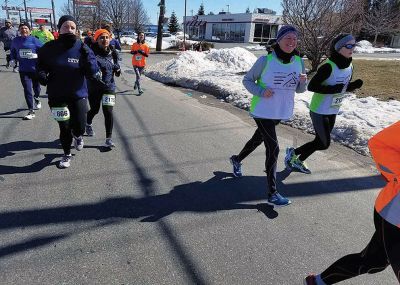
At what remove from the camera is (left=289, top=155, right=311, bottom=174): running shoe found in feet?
17.2

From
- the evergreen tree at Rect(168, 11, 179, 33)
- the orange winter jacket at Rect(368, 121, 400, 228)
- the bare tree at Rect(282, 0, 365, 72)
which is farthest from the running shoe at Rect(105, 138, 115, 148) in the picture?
the evergreen tree at Rect(168, 11, 179, 33)

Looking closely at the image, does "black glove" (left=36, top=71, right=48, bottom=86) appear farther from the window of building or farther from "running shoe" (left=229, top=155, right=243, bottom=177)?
the window of building

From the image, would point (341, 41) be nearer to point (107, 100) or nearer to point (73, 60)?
point (73, 60)

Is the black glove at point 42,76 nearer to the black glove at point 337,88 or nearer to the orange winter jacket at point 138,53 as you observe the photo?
the black glove at point 337,88

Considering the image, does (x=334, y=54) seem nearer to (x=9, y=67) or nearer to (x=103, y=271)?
(x=103, y=271)

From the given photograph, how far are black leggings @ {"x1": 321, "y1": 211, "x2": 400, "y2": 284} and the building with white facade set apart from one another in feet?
186

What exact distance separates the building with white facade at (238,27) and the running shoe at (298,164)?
176 feet

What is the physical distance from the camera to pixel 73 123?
16.6 feet

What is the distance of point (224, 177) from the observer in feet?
16.2

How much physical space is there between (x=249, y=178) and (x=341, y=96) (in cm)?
168

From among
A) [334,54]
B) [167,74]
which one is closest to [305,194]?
[334,54]

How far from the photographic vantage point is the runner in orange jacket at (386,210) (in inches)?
79.1

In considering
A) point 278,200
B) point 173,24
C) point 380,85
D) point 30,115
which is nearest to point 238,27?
point 173,24

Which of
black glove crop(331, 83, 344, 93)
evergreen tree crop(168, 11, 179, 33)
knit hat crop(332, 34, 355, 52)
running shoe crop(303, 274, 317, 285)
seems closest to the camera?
running shoe crop(303, 274, 317, 285)
